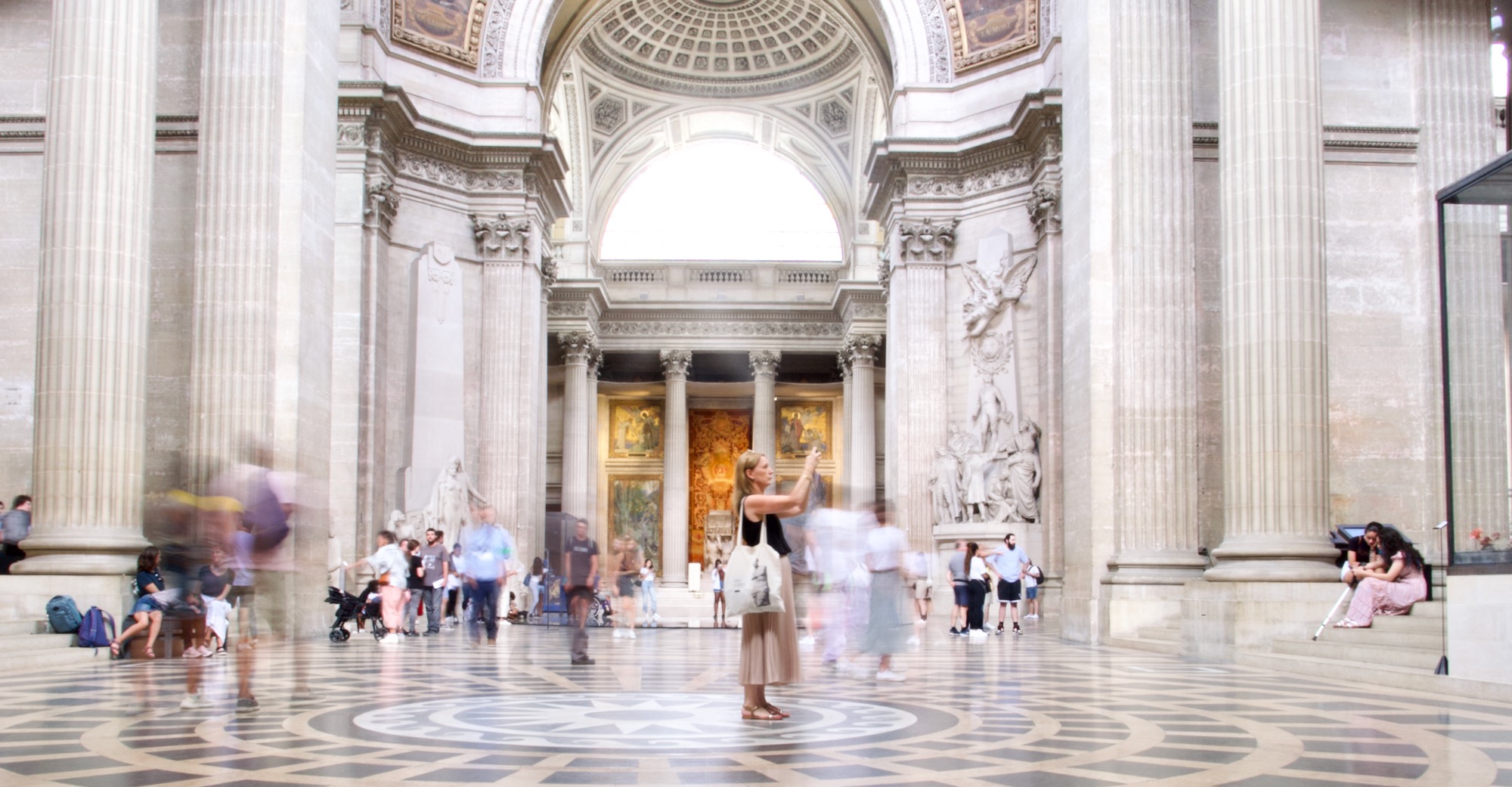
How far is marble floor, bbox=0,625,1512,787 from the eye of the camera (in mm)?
4996

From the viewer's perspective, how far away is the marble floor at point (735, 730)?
16.4 ft

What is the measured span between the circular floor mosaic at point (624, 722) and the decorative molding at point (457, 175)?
62.0 feet

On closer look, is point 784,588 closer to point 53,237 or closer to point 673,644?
point 53,237

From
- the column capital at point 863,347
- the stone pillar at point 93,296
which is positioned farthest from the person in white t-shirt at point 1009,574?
the column capital at point 863,347

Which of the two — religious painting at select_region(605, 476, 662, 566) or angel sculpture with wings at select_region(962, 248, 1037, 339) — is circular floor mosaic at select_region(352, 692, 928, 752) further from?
religious painting at select_region(605, 476, 662, 566)

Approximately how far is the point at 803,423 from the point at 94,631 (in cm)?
3714

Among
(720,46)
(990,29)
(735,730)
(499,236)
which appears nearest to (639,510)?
(720,46)

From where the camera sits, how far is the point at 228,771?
504cm

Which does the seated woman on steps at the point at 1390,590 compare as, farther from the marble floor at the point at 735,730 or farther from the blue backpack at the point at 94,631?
the blue backpack at the point at 94,631

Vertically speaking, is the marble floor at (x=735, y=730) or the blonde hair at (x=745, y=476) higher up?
the blonde hair at (x=745, y=476)

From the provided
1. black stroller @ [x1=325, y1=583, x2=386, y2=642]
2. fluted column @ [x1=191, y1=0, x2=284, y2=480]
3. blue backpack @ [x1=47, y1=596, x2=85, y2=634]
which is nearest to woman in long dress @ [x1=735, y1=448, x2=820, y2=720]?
fluted column @ [x1=191, y1=0, x2=284, y2=480]

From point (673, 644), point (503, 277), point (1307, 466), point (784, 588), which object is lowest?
point (673, 644)

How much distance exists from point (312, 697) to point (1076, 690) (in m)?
4.79

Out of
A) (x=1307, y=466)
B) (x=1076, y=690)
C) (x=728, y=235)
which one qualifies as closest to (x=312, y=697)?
(x=1076, y=690)
